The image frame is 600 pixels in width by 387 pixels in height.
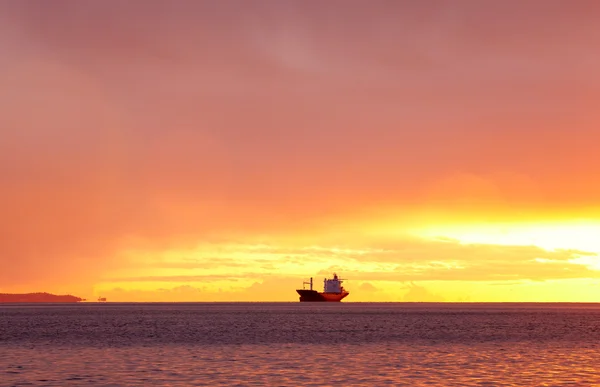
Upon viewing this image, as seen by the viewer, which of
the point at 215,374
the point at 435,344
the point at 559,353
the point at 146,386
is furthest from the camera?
the point at 435,344

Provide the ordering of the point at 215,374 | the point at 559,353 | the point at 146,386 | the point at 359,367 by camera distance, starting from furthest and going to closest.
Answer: the point at 559,353
the point at 359,367
the point at 215,374
the point at 146,386

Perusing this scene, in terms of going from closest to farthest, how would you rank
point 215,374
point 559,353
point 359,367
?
point 215,374
point 359,367
point 559,353

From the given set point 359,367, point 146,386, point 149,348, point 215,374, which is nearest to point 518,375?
point 359,367

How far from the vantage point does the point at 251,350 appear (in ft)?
244

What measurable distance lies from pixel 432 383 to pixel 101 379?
21.7m

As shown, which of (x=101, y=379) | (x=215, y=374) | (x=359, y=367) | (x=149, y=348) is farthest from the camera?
(x=149, y=348)

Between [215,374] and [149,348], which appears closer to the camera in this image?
[215,374]

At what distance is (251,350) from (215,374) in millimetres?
22291

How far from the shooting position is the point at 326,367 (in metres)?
57.4

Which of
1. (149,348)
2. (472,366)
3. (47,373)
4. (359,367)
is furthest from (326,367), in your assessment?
(149,348)

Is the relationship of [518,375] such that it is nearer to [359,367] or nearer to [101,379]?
[359,367]

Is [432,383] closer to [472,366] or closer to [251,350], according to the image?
[472,366]

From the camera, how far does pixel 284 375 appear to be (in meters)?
51.5

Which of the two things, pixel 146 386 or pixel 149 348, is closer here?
pixel 146 386
